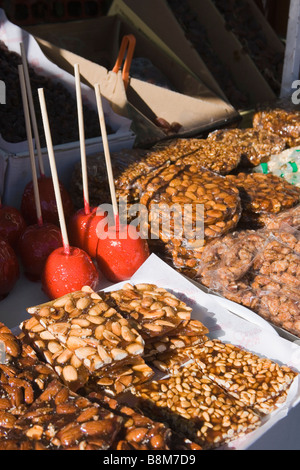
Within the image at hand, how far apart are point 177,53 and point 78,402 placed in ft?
7.59

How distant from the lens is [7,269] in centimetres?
159

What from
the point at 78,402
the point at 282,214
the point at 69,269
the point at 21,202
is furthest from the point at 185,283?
the point at 21,202

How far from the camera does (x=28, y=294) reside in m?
1.68

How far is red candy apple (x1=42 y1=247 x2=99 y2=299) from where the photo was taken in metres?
1.54

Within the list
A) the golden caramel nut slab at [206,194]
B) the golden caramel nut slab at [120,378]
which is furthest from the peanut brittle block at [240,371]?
the golden caramel nut slab at [206,194]

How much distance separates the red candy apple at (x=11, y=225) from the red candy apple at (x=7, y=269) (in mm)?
139

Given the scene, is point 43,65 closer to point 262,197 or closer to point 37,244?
point 37,244

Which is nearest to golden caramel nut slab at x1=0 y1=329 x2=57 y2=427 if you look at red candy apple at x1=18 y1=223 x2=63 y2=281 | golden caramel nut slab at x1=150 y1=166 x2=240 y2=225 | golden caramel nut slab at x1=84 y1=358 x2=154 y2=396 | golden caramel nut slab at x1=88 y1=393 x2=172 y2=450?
golden caramel nut slab at x1=84 y1=358 x2=154 y2=396

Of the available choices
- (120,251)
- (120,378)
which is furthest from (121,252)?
(120,378)

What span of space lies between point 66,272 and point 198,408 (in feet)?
1.96

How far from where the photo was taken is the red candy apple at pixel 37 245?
167 cm

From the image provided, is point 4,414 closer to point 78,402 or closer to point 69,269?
point 78,402

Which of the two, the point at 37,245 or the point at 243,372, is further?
the point at 37,245

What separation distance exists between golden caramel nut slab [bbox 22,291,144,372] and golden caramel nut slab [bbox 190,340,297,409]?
8.2 inches
